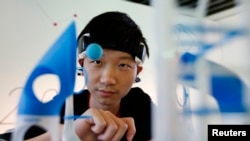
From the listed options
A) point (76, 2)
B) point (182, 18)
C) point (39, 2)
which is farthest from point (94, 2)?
point (182, 18)

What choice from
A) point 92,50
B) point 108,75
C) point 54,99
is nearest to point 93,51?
point 92,50

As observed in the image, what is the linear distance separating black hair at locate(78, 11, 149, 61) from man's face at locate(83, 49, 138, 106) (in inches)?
1.5

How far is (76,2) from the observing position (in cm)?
160

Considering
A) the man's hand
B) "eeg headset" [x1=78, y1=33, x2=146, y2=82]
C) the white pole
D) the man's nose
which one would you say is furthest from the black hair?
the white pole

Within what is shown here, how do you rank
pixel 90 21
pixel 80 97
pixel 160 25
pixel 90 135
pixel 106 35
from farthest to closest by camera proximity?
pixel 90 21, pixel 106 35, pixel 80 97, pixel 90 135, pixel 160 25

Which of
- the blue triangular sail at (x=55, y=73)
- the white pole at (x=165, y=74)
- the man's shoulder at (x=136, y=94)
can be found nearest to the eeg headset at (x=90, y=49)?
the man's shoulder at (x=136, y=94)

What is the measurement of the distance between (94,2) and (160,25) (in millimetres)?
1365

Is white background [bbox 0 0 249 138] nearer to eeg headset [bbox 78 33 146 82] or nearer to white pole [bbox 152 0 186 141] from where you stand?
eeg headset [bbox 78 33 146 82]

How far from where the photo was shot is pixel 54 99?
59 cm

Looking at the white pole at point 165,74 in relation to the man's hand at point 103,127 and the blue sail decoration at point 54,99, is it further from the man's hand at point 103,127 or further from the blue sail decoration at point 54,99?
the man's hand at point 103,127

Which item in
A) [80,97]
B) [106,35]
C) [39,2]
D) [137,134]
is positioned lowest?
[137,134]

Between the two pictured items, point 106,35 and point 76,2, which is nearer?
point 106,35

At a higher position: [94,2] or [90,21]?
[94,2]

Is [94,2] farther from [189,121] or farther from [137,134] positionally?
[189,121]
